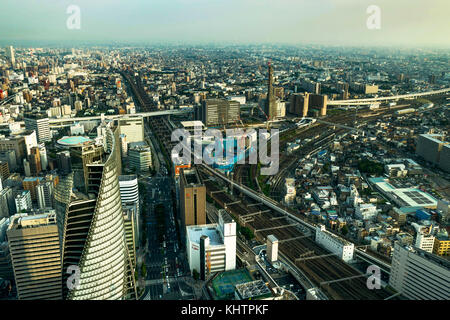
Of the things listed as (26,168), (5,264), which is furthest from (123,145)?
(5,264)

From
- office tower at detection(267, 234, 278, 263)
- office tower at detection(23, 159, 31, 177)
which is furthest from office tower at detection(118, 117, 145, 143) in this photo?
office tower at detection(267, 234, 278, 263)

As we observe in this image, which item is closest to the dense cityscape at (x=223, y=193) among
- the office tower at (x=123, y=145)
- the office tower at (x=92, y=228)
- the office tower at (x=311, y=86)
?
the office tower at (x=92, y=228)

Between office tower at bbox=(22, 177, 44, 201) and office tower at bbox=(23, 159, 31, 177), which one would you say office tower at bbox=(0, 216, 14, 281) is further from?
office tower at bbox=(23, 159, 31, 177)

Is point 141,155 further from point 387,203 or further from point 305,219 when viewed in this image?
point 387,203

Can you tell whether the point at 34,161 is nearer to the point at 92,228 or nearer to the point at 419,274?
the point at 92,228
